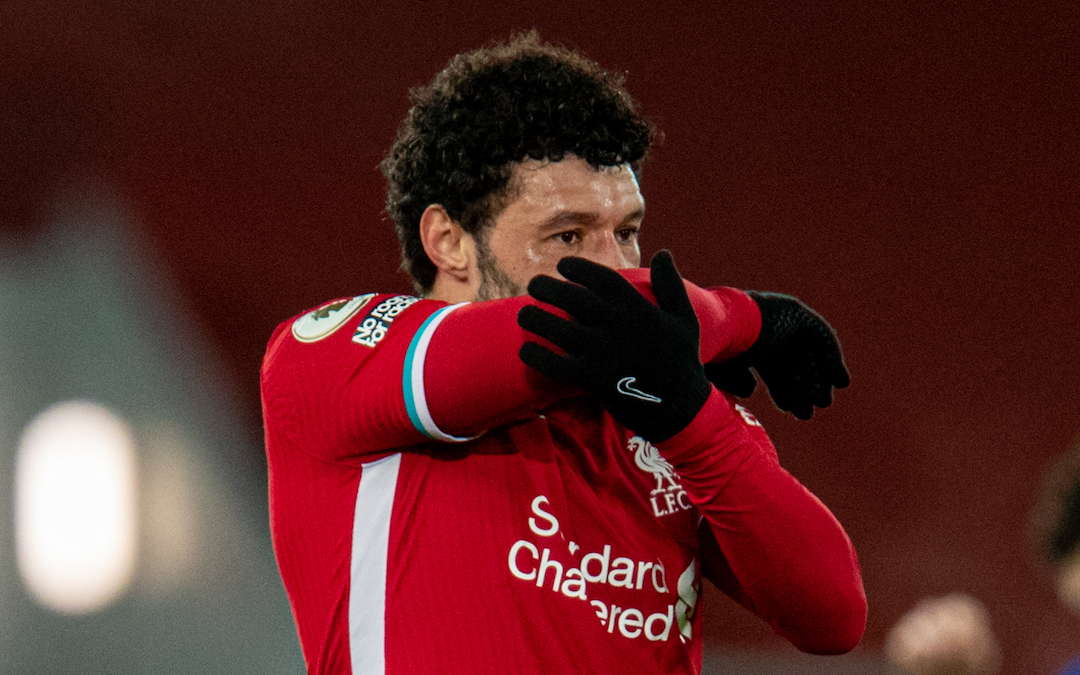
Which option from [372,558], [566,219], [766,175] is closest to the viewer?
[372,558]

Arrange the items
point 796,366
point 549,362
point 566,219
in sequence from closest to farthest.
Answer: point 549,362 < point 566,219 < point 796,366

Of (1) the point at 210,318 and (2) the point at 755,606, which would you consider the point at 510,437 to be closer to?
(2) the point at 755,606

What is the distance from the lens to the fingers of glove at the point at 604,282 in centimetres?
78

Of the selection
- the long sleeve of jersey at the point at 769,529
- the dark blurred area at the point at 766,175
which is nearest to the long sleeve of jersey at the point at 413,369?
the long sleeve of jersey at the point at 769,529

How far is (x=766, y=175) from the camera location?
2.57 metres

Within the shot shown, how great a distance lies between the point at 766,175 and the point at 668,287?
186 centimetres

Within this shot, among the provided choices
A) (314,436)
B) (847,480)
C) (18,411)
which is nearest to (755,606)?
(314,436)

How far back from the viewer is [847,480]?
97.3 inches

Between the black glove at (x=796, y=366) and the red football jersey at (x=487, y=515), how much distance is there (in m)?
0.17

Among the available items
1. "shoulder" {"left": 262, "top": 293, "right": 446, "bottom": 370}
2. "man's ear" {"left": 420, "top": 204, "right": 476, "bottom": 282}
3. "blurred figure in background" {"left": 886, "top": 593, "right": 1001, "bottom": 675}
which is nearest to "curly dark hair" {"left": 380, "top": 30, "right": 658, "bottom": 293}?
"man's ear" {"left": 420, "top": 204, "right": 476, "bottom": 282}

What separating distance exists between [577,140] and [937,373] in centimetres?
172

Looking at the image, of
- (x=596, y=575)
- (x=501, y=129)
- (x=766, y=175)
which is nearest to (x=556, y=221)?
(x=501, y=129)

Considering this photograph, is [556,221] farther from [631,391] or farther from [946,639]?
[946,639]

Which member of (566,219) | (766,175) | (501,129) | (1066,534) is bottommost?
(1066,534)
